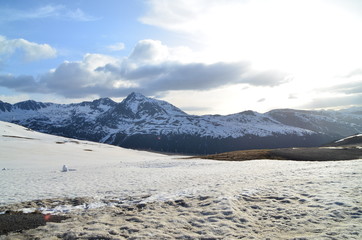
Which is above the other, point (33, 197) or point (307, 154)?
point (307, 154)

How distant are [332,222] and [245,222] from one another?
140 inches

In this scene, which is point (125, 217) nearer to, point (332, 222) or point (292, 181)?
point (332, 222)

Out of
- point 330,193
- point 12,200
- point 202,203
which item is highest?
point 330,193

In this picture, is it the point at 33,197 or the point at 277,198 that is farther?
the point at 33,197

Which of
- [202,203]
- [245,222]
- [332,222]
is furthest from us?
[202,203]

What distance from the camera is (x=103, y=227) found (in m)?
10.4

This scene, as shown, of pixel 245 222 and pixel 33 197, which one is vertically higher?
pixel 245 222

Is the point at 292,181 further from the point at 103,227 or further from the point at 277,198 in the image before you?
the point at 103,227

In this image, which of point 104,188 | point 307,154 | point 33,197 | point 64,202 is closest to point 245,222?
point 64,202

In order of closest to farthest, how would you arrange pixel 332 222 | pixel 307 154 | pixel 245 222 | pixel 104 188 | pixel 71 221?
pixel 332 222, pixel 245 222, pixel 71 221, pixel 104 188, pixel 307 154

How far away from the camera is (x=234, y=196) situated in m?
14.3

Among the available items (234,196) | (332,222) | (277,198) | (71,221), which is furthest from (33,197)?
(332,222)

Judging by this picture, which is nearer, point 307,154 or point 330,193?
point 330,193

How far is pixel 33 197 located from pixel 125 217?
31.2ft
